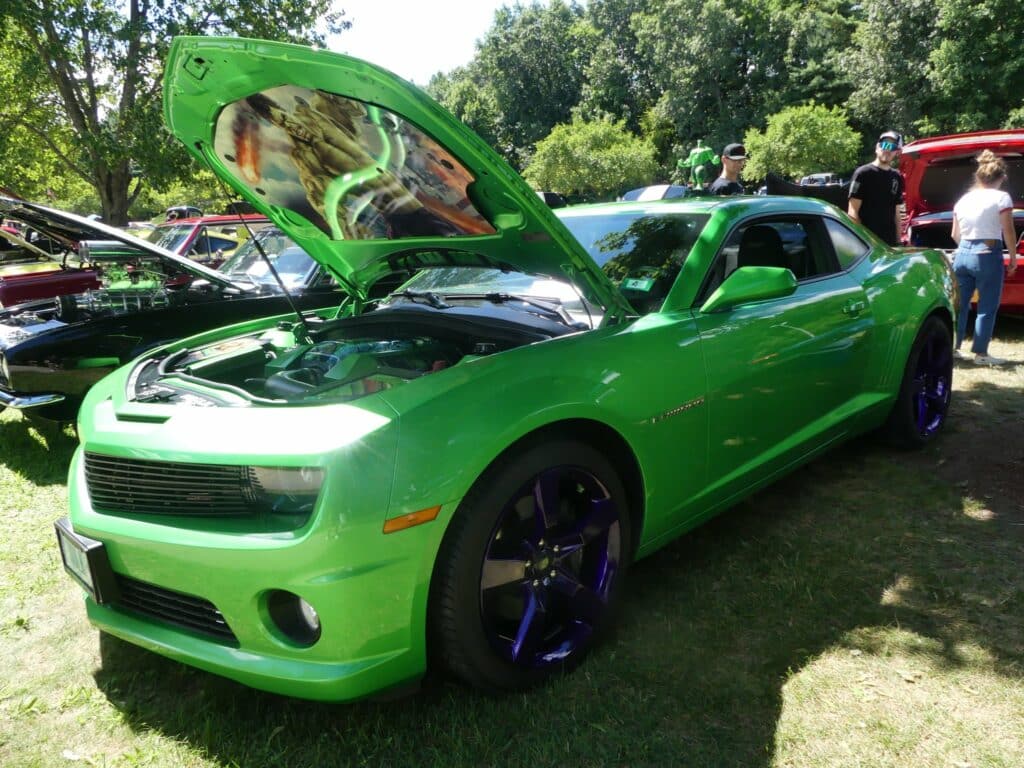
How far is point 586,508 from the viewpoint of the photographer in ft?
7.35

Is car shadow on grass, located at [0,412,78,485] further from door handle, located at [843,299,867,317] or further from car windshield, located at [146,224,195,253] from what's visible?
door handle, located at [843,299,867,317]

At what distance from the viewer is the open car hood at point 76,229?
13.8 ft

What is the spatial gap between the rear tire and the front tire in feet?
7.53

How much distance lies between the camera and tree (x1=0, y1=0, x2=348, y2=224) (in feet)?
35.6

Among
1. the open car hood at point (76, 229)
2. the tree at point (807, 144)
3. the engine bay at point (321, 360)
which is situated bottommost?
the engine bay at point (321, 360)

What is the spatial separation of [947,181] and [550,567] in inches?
277

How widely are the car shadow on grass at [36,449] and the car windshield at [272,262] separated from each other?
5.36ft

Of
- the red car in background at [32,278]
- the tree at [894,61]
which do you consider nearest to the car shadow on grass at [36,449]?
the red car in background at [32,278]

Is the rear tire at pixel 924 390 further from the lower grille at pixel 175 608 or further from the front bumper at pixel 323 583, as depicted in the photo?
the lower grille at pixel 175 608

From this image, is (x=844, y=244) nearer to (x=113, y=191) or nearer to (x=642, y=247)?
(x=642, y=247)

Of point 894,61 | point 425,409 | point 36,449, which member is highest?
point 894,61

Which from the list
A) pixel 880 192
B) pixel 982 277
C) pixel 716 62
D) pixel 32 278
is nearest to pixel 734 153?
pixel 880 192

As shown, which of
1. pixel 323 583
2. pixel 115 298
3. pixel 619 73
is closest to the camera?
pixel 323 583

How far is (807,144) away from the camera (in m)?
32.4
